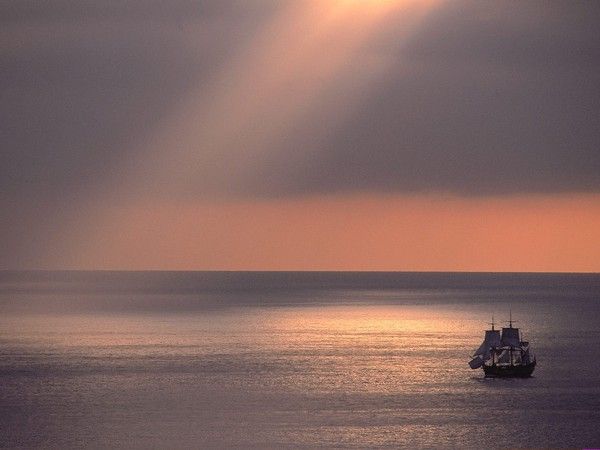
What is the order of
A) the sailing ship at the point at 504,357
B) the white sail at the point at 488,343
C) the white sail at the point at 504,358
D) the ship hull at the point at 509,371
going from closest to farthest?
1. the ship hull at the point at 509,371
2. the sailing ship at the point at 504,357
3. the white sail at the point at 488,343
4. the white sail at the point at 504,358

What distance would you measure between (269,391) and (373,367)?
24.1 meters

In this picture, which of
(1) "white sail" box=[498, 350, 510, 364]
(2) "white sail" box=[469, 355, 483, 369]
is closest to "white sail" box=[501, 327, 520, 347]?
(1) "white sail" box=[498, 350, 510, 364]

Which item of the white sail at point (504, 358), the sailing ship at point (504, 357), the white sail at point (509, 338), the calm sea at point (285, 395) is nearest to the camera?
the calm sea at point (285, 395)

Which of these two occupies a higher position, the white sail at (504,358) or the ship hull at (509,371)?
the white sail at (504,358)

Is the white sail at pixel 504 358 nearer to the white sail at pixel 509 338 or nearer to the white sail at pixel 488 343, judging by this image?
the white sail at pixel 509 338

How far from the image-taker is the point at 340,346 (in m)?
157

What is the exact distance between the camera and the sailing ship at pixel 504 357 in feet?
395

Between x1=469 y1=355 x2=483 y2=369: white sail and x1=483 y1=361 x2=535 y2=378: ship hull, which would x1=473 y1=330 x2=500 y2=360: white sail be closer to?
x1=469 y1=355 x2=483 y2=369: white sail

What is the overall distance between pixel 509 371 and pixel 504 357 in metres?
8.50

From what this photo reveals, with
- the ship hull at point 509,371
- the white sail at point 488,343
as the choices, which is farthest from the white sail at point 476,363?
the white sail at point 488,343

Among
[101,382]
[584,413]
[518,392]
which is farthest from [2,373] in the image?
[584,413]

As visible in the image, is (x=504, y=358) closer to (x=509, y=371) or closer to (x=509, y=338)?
(x=509, y=338)

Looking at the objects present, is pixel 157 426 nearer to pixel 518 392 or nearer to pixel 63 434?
pixel 63 434

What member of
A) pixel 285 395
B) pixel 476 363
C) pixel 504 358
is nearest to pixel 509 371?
pixel 476 363
